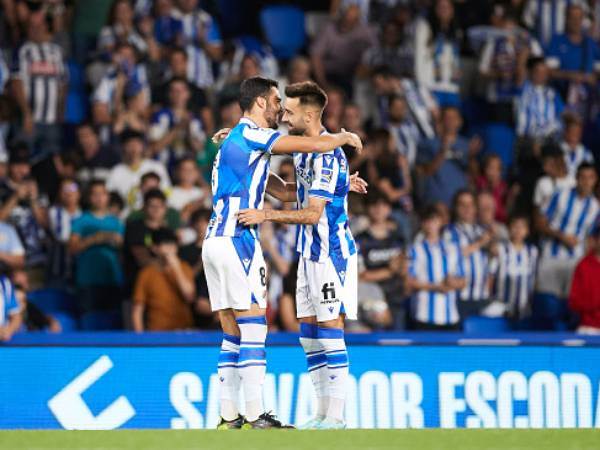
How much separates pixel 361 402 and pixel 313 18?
7.38 meters

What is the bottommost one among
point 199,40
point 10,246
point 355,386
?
point 355,386

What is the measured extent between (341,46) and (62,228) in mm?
4295

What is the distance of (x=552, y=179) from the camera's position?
1419cm

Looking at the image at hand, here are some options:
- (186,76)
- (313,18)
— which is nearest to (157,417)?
(186,76)

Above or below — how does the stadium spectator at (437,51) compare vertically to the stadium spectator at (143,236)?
above

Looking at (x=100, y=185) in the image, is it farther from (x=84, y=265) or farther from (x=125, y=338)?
(x=125, y=338)

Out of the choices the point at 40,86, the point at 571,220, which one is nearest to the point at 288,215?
the point at 571,220

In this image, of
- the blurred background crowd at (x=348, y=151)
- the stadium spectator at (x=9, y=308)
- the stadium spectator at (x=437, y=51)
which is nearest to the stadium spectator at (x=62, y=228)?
the blurred background crowd at (x=348, y=151)

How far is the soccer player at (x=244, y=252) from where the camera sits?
27.1 ft

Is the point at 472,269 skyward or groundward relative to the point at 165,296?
skyward

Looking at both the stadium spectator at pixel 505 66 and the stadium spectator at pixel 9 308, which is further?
the stadium spectator at pixel 505 66

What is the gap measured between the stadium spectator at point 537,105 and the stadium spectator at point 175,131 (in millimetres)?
3760

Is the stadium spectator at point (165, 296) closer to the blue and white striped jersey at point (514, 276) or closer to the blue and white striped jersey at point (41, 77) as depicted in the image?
the blue and white striped jersey at point (514, 276)

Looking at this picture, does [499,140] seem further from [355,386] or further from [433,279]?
[355,386]
